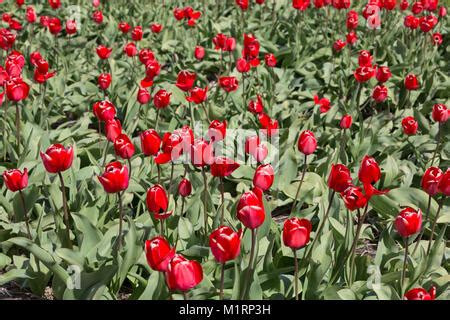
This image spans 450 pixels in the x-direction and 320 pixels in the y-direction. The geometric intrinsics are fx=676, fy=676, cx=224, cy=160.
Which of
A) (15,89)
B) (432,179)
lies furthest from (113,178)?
(15,89)

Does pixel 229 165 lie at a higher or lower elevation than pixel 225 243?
lower

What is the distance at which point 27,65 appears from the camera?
6109 mm

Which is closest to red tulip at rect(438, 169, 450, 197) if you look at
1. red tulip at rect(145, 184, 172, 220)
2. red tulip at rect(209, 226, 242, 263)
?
red tulip at rect(209, 226, 242, 263)

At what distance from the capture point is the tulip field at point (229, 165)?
2.68 m

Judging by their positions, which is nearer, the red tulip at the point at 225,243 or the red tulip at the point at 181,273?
the red tulip at the point at 181,273

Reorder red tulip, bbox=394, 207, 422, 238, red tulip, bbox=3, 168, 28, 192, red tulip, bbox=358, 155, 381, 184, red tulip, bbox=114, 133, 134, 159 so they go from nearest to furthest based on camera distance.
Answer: red tulip, bbox=394, 207, 422, 238, red tulip, bbox=358, 155, 381, 184, red tulip, bbox=3, 168, 28, 192, red tulip, bbox=114, 133, 134, 159

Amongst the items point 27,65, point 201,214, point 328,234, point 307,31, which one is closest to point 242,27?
point 307,31

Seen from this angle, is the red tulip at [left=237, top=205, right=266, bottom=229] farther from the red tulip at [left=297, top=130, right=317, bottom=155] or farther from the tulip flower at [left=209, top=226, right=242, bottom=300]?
the red tulip at [left=297, top=130, right=317, bottom=155]

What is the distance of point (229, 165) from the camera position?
2777mm

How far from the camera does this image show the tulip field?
2676mm

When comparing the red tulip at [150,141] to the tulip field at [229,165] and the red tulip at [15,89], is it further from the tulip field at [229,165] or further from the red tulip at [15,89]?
the red tulip at [15,89]

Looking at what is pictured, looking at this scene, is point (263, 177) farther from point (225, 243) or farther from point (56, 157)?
point (56, 157)

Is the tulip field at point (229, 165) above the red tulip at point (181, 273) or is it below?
below

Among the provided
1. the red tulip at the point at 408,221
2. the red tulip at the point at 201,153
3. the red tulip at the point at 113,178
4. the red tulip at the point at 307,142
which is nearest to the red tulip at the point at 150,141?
the red tulip at the point at 201,153
